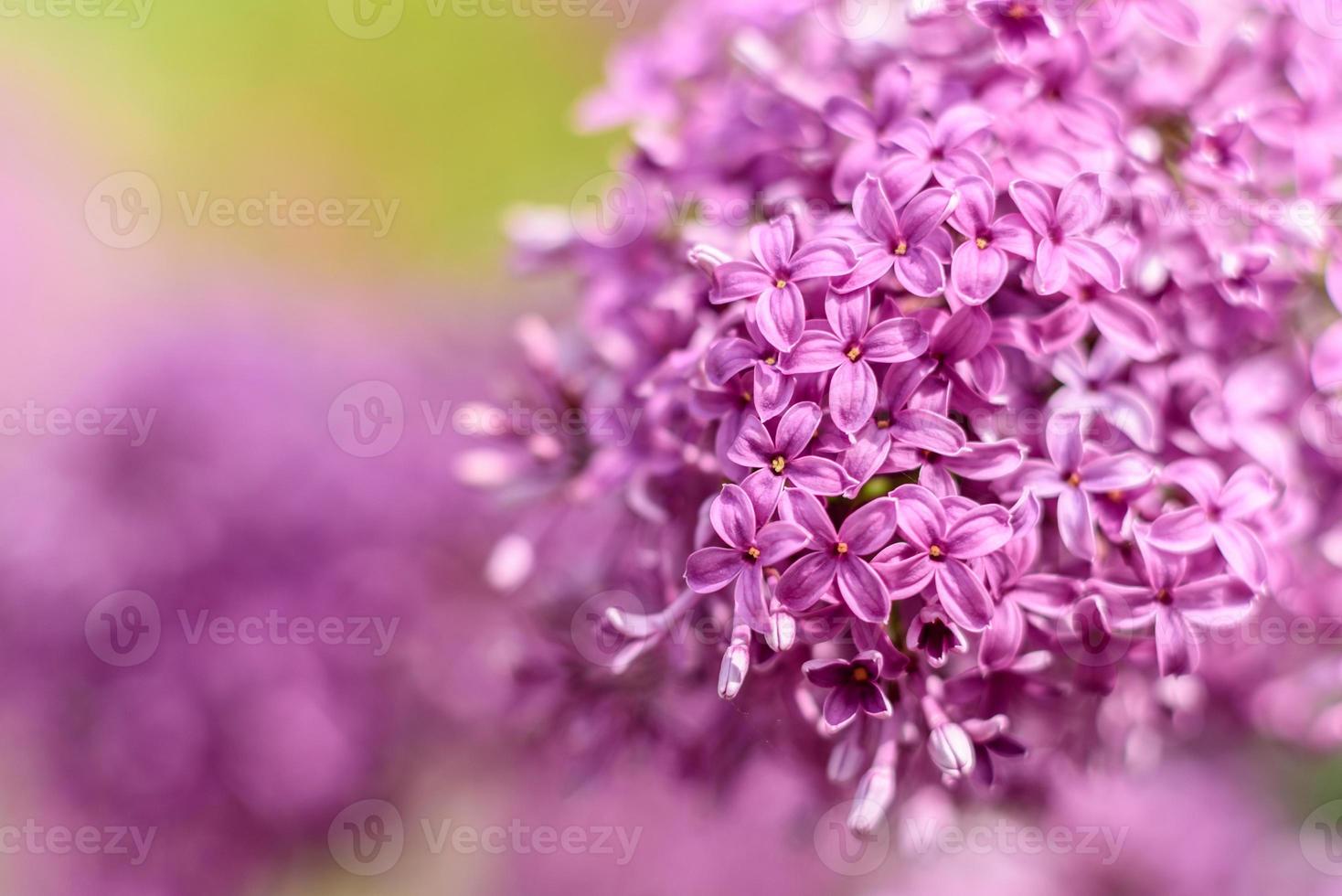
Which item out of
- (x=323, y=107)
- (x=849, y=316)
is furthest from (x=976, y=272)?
(x=323, y=107)

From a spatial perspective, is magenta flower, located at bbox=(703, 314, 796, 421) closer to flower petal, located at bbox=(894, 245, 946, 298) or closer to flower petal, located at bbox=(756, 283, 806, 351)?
flower petal, located at bbox=(756, 283, 806, 351)

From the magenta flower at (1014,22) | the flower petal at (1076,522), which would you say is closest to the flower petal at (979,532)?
the flower petal at (1076,522)

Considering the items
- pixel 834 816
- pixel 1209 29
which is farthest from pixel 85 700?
pixel 1209 29

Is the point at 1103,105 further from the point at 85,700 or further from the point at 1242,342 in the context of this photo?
the point at 85,700

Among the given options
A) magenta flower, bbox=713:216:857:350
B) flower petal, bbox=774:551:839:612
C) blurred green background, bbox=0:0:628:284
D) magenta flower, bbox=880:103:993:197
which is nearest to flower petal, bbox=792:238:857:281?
magenta flower, bbox=713:216:857:350

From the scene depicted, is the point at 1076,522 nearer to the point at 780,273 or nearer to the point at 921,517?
the point at 921,517

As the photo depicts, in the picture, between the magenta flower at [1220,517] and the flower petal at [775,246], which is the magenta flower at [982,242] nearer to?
the flower petal at [775,246]

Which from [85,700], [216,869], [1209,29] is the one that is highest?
[1209,29]
